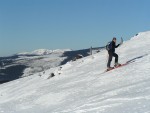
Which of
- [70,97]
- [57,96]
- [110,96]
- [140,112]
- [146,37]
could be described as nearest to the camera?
[140,112]

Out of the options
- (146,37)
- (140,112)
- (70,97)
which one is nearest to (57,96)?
(70,97)

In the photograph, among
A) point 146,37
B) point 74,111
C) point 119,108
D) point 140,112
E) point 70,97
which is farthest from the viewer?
point 146,37

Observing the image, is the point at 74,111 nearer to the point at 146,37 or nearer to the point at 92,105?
the point at 92,105

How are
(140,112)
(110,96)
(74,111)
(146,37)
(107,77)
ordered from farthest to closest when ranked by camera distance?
(146,37) → (107,77) → (110,96) → (74,111) → (140,112)

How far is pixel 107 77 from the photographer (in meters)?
21.8

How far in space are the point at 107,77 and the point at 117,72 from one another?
1052 millimetres

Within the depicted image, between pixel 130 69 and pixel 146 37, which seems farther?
pixel 146 37

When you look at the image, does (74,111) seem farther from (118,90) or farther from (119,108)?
(118,90)

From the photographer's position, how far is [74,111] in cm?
1403

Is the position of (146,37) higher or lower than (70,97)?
higher

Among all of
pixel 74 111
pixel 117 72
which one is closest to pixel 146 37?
pixel 117 72

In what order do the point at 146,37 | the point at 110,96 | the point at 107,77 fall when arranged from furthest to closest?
the point at 146,37 < the point at 107,77 < the point at 110,96

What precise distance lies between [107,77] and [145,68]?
237 cm

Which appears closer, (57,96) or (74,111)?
(74,111)
